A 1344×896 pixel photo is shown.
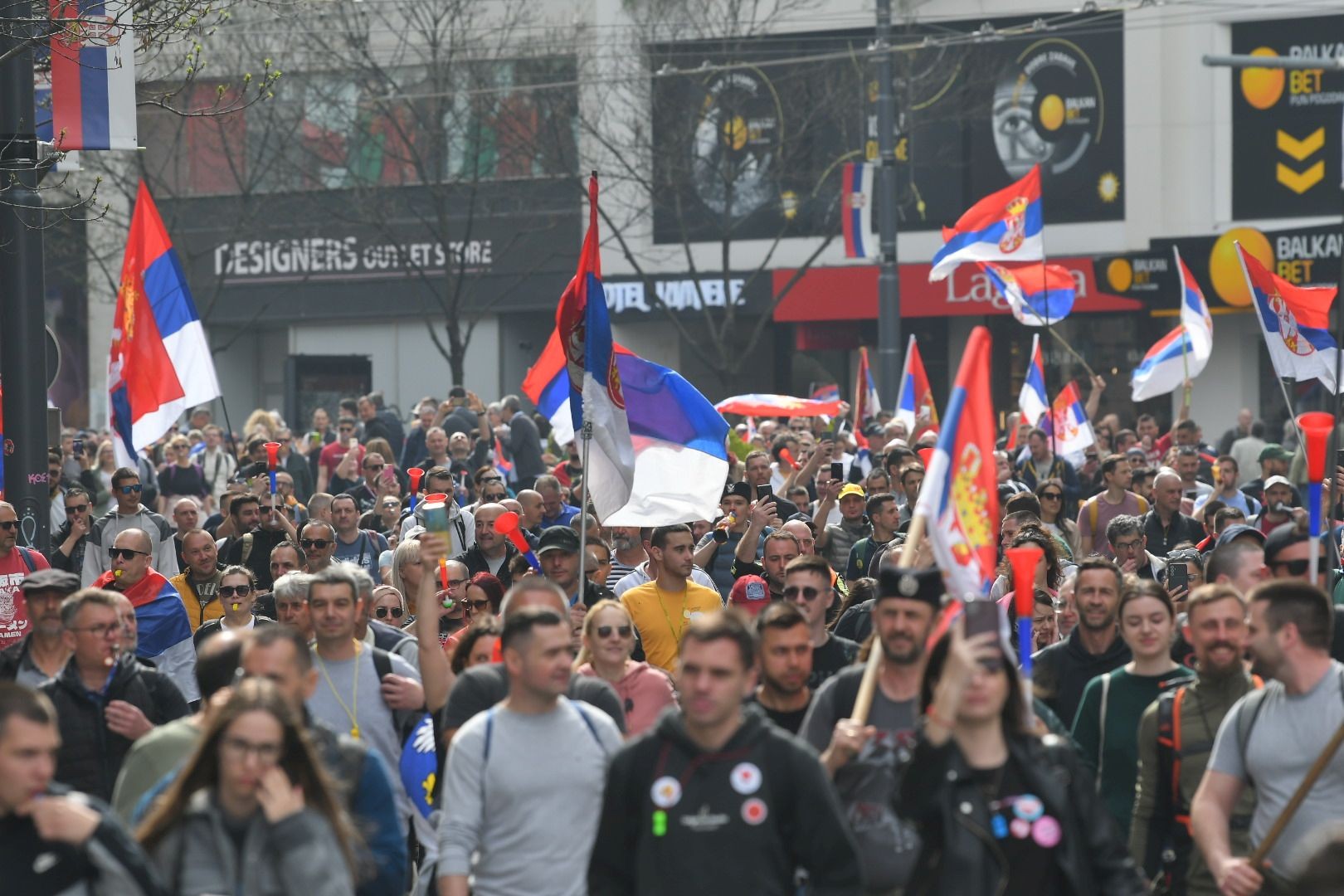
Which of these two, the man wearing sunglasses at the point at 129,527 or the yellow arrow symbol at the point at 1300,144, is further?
the yellow arrow symbol at the point at 1300,144

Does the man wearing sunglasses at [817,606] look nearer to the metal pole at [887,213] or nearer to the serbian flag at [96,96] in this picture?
the serbian flag at [96,96]

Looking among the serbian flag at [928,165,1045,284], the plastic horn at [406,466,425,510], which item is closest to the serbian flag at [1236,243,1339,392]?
the serbian flag at [928,165,1045,284]

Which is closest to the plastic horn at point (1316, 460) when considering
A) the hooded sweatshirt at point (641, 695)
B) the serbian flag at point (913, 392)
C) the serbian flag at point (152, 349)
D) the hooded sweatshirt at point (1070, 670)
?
the hooded sweatshirt at point (1070, 670)

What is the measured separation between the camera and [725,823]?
5430 mm

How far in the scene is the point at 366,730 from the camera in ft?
25.7

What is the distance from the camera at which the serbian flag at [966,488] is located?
607 centimetres

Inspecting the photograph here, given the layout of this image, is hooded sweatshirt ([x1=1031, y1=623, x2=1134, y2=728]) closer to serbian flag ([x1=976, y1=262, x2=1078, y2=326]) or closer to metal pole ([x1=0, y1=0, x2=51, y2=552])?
metal pole ([x1=0, y1=0, x2=51, y2=552])

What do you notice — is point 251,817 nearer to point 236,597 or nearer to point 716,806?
point 716,806

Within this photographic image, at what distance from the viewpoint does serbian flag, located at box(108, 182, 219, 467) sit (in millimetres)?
14281

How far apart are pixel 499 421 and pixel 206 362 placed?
385 inches

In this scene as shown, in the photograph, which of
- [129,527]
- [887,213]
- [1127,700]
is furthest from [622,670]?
[887,213]

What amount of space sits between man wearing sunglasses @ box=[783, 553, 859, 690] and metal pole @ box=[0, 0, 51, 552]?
505 cm

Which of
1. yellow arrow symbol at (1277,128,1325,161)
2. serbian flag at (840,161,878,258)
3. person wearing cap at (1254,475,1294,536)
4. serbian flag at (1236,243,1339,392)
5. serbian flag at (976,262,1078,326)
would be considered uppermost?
yellow arrow symbol at (1277,128,1325,161)

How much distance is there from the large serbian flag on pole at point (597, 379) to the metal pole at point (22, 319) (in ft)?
9.65
